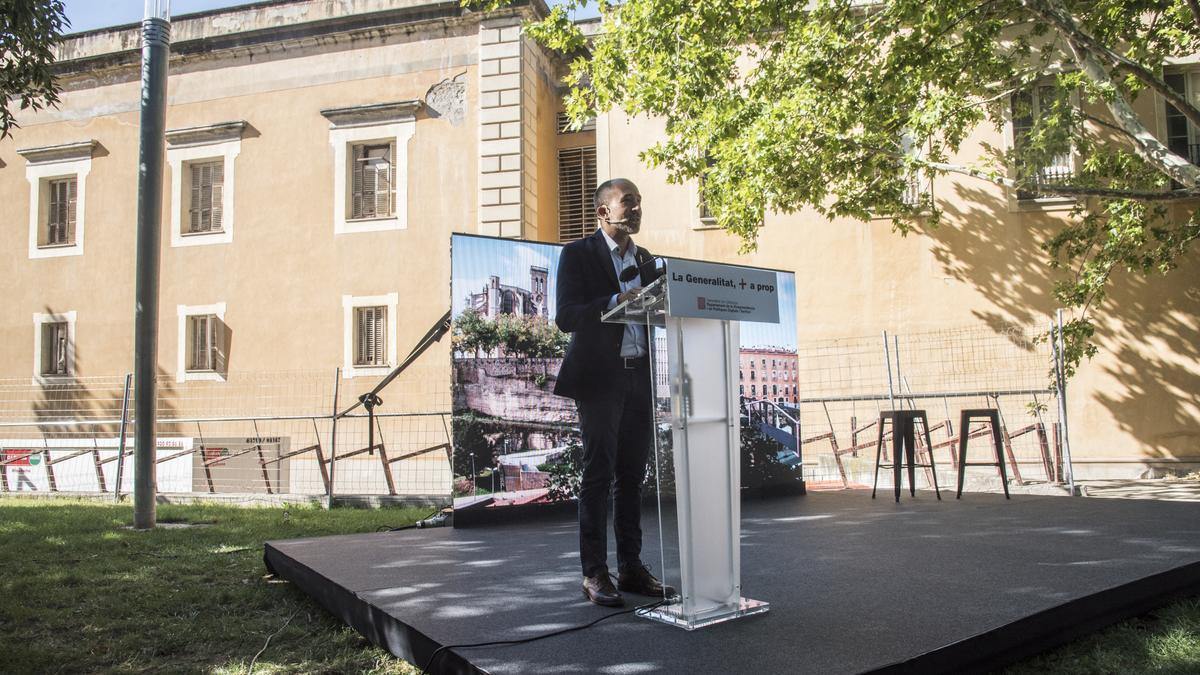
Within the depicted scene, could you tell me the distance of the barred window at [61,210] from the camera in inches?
616

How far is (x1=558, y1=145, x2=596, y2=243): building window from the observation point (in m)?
14.8

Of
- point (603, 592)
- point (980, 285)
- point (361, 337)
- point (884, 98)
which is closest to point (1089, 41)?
point (884, 98)

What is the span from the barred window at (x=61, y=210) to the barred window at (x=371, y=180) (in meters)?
5.53

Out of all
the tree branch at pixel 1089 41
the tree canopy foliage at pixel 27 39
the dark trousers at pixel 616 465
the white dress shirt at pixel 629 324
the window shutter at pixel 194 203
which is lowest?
the dark trousers at pixel 616 465

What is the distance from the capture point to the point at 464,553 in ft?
16.3

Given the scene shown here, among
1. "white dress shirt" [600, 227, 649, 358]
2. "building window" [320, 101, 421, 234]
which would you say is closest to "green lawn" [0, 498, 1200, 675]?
"white dress shirt" [600, 227, 649, 358]

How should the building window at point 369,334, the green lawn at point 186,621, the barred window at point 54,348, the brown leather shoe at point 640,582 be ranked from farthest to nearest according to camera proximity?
1. the barred window at point 54,348
2. the building window at point 369,334
3. the brown leather shoe at point 640,582
4. the green lawn at point 186,621

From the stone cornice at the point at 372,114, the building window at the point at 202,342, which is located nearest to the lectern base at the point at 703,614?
the stone cornice at the point at 372,114

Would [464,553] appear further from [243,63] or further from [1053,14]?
[243,63]

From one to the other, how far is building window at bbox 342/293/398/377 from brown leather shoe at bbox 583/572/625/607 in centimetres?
1081

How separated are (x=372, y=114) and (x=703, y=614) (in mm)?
12692

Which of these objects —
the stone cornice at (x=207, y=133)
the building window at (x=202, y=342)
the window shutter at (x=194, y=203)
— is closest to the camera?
the building window at (x=202, y=342)

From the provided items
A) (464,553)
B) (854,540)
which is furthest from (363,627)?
(854,540)

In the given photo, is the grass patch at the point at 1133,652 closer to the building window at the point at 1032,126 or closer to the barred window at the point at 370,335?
the building window at the point at 1032,126
